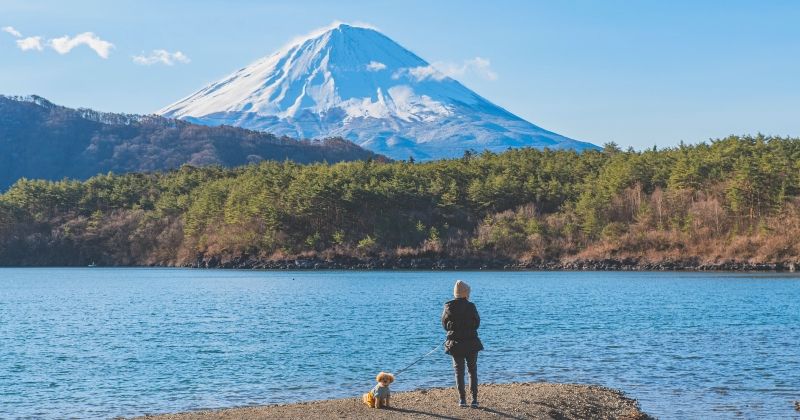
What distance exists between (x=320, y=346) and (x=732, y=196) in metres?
62.8

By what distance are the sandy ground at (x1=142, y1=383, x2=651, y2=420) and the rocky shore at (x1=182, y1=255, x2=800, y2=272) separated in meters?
65.1

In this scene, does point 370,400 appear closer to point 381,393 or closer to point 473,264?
point 381,393

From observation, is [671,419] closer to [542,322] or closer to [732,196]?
[542,322]

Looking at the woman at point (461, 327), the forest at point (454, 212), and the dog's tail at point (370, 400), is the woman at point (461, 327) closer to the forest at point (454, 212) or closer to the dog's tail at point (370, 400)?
the dog's tail at point (370, 400)

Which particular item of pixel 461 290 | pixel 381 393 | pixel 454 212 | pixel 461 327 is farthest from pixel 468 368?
pixel 454 212

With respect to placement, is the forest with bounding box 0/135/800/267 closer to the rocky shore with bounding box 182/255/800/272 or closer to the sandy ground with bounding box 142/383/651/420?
the rocky shore with bounding box 182/255/800/272

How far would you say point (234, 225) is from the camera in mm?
103875

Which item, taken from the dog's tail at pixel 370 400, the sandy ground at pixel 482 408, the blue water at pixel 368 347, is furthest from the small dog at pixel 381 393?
the blue water at pixel 368 347

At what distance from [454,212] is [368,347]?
70.0m

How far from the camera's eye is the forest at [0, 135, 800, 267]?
272ft

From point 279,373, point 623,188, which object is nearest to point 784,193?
point 623,188

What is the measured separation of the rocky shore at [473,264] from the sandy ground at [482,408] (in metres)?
65.1

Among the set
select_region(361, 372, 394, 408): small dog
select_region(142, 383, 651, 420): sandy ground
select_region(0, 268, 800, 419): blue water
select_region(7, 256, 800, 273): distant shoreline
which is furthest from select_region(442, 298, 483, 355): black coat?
select_region(7, 256, 800, 273): distant shoreline

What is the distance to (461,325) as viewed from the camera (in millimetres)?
14508
